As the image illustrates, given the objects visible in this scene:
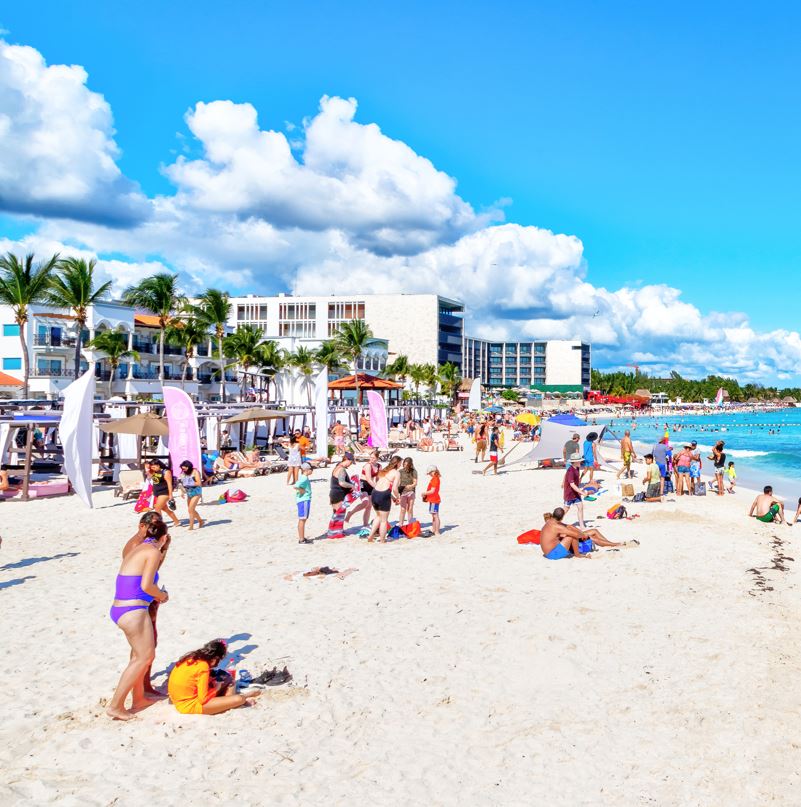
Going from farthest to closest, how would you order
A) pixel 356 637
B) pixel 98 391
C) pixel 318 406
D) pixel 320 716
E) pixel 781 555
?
pixel 98 391 → pixel 318 406 → pixel 781 555 → pixel 356 637 → pixel 320 716

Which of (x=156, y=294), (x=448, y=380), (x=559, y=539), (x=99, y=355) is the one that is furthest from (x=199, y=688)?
(x=448, y=380)

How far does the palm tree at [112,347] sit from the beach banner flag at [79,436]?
1503 inches

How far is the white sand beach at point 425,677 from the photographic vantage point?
484cm

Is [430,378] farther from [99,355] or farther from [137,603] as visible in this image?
[137,603]

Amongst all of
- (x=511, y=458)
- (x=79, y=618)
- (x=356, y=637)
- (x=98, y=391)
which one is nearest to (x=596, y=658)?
(x=356, y=637)

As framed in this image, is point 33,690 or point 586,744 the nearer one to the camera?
point 586,744

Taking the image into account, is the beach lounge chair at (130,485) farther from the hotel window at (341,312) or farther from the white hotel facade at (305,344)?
the hotel window at (341,312)

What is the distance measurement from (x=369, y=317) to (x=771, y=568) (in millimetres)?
92374

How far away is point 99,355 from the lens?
50812 millimetres

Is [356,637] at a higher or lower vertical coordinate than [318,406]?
lower

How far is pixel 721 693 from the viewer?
623 centimetres

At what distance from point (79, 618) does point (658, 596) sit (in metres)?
7.45

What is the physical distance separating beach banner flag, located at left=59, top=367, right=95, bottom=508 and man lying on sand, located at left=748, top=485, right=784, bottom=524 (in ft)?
48.4

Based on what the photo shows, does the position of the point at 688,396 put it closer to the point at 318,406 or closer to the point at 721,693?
the point at 318,406
